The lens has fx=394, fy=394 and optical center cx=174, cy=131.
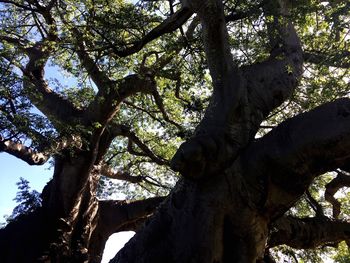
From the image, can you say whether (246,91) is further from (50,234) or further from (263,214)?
(50,234)

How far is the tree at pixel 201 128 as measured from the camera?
3.61m

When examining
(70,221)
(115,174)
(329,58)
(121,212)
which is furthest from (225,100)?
(115,174)

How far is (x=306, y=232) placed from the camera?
5.46 meters

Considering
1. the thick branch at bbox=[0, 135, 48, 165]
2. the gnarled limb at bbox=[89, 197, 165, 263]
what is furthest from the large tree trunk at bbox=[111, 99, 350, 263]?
the gnarled limb at bbox=[89, 197, 165, 263]

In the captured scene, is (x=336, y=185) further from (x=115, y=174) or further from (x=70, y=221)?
(x=115, y=174)

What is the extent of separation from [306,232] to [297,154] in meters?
2.40

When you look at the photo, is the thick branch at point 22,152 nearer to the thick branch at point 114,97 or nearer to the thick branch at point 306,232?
the thick branch at point 114,97

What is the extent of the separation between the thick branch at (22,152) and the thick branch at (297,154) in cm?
290

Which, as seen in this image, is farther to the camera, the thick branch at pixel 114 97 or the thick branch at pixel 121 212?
the thick branch at pixel 121 212

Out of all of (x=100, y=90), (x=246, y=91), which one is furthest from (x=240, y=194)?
(x=100, y=90)

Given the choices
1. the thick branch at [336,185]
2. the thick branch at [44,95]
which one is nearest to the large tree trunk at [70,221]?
the thick branch at [44,95]

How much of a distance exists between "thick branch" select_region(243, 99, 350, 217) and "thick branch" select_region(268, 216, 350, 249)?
164 cm

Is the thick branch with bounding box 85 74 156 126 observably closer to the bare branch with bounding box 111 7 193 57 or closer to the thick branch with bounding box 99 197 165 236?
the thick branch with bounding box 99 197 165 236

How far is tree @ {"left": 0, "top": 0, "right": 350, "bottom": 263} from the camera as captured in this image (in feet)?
11.8
